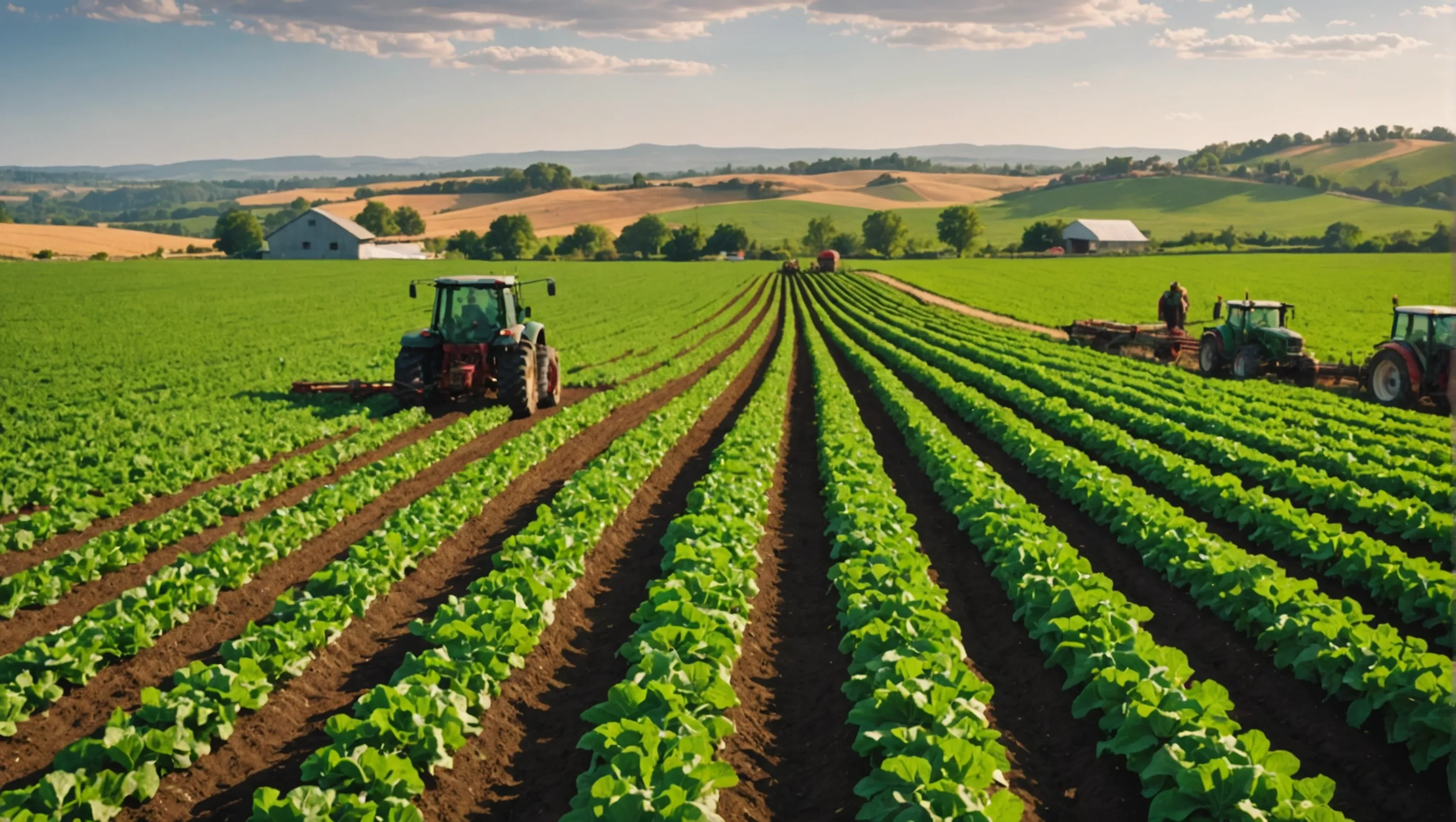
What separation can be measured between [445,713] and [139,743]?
5.47ft

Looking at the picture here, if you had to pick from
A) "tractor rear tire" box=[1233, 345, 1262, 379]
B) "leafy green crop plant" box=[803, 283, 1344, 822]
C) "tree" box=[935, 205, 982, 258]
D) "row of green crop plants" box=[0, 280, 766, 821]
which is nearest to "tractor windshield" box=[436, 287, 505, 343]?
"row of green crop plants" box=[0, 280, 766, 821]

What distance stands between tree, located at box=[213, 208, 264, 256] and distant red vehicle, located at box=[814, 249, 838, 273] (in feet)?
194

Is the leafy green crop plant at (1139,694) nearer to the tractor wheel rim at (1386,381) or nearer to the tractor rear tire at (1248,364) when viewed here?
the tractor wheel rim at (1386,381)

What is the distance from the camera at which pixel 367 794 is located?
5320mm

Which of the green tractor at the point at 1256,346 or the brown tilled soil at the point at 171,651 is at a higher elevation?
the green tractor at the point at 1256,346

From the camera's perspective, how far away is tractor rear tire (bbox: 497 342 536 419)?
17.6m

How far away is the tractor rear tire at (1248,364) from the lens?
23016 mm

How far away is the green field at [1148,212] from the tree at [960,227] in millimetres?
12349

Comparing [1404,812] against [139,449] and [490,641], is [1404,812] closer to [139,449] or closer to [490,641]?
[490,641]

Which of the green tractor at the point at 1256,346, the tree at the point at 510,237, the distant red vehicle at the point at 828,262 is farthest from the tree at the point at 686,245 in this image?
the green tractor at the point at 1256,346

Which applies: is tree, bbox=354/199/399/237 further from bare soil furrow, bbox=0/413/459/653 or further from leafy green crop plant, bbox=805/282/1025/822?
leafy green crop plant, bbox=805/282/1025/822

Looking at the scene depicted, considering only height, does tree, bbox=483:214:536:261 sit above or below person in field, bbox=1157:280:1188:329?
above

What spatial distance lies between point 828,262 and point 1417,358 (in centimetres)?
7579

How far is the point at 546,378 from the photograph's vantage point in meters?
19.3
